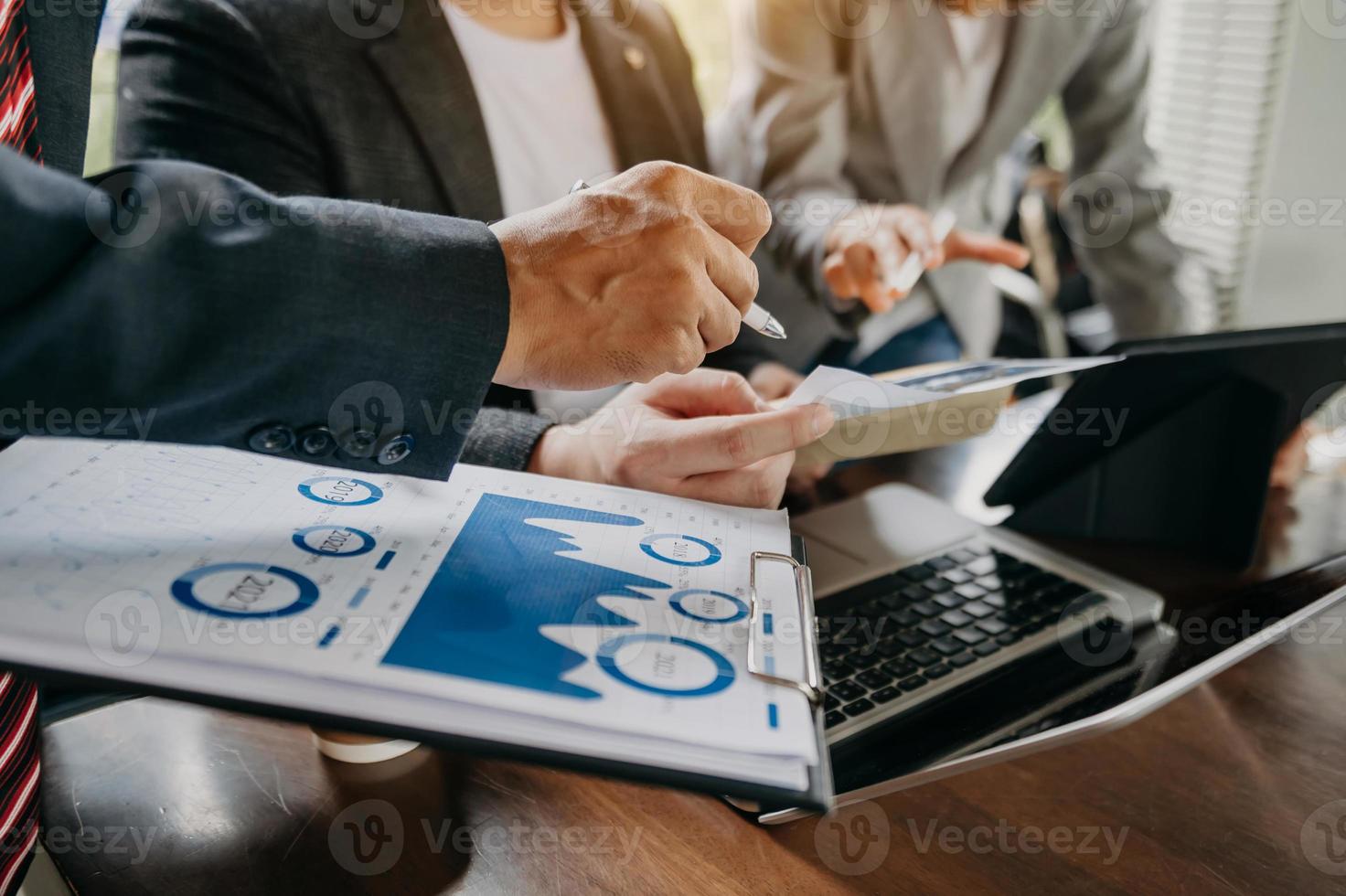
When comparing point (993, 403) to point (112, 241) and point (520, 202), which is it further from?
point (520, 202)

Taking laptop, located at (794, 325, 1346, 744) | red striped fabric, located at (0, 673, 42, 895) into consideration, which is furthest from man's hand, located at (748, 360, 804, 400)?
red striped fabric, located at (0, 673, 42, 895)

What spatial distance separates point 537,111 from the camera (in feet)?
3.94

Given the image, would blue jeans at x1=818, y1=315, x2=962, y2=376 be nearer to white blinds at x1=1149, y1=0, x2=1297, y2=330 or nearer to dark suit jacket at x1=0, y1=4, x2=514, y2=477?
white blinds at x1=1149, y1=0, x2=1297, y2=330

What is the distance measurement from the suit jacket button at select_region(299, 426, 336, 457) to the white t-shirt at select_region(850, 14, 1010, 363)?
4.53 ft

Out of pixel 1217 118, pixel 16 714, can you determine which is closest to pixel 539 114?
pixel 16 714

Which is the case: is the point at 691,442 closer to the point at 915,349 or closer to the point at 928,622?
the point at 928,622

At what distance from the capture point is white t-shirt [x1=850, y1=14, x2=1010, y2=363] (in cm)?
172

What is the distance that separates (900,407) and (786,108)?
3.56ft

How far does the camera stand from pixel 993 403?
24.7 inches

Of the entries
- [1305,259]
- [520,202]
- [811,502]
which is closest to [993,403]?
[811,502]

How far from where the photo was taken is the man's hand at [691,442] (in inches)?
21.9

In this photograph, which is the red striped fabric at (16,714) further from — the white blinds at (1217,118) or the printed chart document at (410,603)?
the white blinds at (1217,118)

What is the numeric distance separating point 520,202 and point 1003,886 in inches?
38.9

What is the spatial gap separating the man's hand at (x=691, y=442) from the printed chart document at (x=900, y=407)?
2cm
